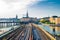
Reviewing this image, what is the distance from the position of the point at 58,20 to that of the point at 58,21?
1.32 meters

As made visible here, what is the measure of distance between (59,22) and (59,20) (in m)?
1.79

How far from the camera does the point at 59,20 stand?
4823 inches

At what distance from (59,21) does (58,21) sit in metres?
1.50

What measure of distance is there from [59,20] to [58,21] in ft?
7.90

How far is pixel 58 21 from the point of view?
125 meters

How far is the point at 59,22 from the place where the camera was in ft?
403

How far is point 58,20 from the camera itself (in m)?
124

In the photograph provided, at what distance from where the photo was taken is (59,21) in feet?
405

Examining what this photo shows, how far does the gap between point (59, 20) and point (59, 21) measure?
1220 millimetres

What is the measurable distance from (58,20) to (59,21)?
4.18 feet
